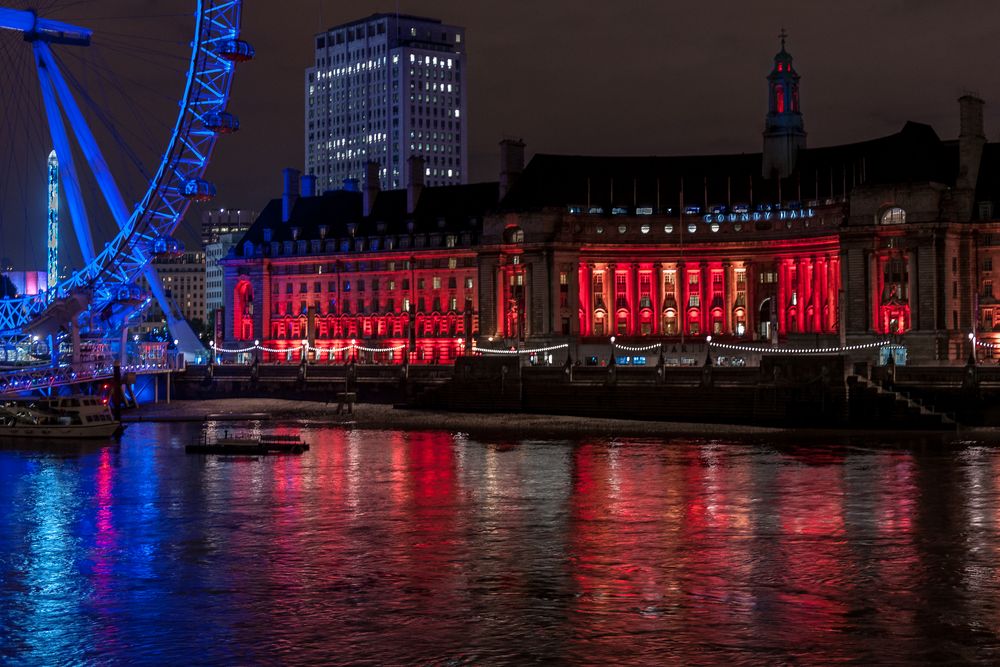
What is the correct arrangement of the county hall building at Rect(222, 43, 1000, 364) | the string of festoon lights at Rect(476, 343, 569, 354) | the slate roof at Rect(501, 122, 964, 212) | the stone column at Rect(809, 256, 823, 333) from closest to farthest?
the county hall building at Rect(222, 43, 1000, 364) → the string of festoon lights at Rect(476, 343, 569, 354) → the stone column at Rect(809, 256, 823, 333) → the slate roof at Rect(501, 122, 964, 212)

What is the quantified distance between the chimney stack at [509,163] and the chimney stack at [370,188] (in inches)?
813

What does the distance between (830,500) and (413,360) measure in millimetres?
100178

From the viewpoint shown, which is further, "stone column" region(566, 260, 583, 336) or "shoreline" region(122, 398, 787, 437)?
"stone column" region(566, 260, 583, 336)

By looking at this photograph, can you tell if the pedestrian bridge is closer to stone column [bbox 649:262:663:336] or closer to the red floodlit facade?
the red floodlit facade

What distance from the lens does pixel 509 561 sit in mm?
43094

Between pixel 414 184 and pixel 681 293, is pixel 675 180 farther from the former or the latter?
pixel 414 184

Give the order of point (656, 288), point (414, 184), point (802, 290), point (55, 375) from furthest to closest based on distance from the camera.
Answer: point (414, 184)
point (656, 288)
point (802, 290)
point (55, 375)

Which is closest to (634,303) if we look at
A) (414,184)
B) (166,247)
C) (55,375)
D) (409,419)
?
(414,184)

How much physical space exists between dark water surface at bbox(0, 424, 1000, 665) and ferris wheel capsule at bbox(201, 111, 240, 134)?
118 ft

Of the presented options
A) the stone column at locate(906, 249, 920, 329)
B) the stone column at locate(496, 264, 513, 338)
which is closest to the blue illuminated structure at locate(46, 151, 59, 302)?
the stone column at locate(496, 264, 513, 338)

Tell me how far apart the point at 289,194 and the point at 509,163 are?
34778 mm

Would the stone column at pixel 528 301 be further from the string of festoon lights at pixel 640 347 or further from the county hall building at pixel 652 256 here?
the string of festoon lights at pixel 640 347

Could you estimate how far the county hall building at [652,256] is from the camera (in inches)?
5094

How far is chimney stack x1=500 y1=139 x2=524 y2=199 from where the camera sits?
15762 cm
